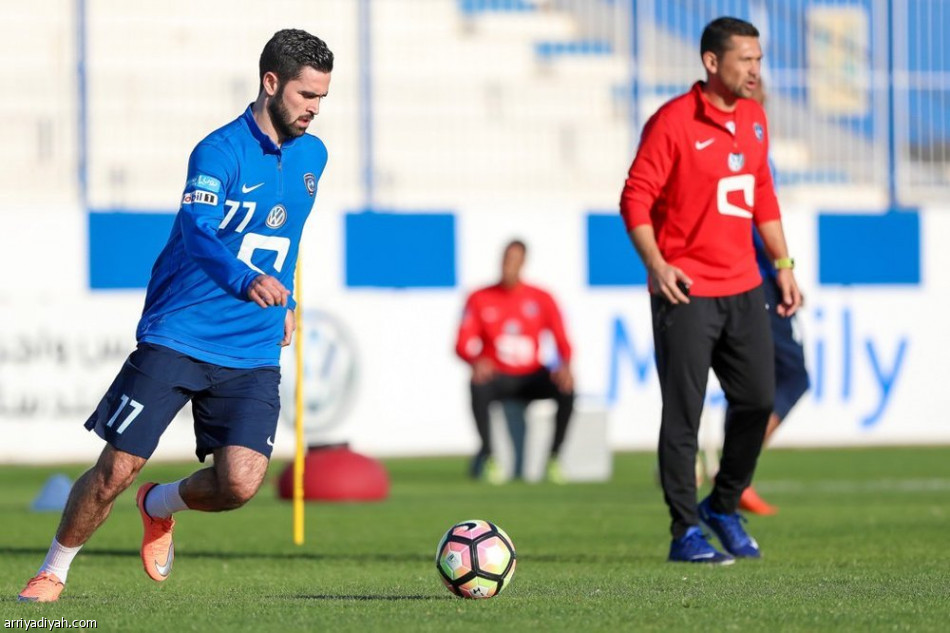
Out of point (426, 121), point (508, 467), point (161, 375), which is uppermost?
point (426, 121)

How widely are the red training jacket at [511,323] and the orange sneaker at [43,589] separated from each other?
904 centimetres

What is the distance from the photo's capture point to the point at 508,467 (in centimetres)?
1504

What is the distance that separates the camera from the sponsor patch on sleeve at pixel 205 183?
20.3 ft

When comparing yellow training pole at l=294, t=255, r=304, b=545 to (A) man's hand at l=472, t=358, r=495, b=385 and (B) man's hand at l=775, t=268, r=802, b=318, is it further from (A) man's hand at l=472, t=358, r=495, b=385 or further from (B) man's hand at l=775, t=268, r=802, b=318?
(A) man's hand at l=472, t=358, r=495, b=385

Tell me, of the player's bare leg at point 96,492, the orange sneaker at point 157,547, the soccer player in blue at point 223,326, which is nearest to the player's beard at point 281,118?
the soccer player in blue at point 223,326

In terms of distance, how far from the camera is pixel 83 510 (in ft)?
20.9

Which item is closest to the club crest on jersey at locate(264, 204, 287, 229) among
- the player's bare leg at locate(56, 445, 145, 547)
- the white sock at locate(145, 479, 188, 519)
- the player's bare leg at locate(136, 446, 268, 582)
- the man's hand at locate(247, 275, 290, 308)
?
the man's hand at locate(247, 275, 290, 308)

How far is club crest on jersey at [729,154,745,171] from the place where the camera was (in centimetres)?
795

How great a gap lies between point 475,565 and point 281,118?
1.69 m

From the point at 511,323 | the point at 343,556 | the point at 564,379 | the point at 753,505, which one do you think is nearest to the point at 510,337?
the point at 511,323

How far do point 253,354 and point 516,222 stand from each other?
1152cm

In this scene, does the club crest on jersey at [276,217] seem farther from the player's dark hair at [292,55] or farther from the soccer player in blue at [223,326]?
the player's dark hair at [292,55]

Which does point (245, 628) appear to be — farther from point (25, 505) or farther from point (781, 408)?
point (25, 505)

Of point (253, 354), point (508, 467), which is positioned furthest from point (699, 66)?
point (253, 354)
